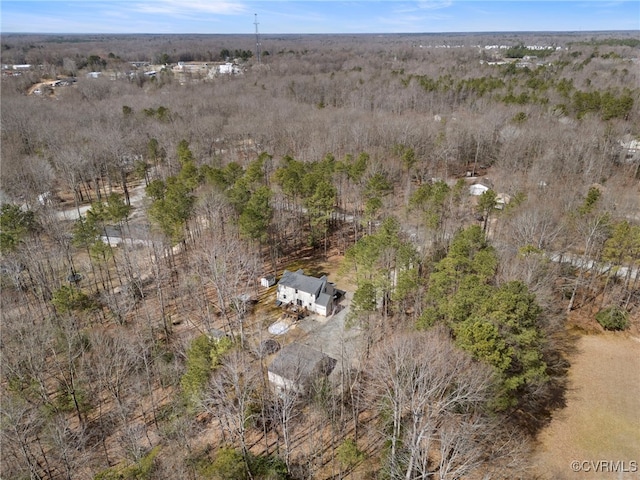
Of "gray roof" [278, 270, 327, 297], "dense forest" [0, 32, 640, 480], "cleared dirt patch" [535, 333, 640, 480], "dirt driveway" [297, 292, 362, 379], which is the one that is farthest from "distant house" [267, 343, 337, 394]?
"cleared dirt patch" [535, 333, 640, 480]

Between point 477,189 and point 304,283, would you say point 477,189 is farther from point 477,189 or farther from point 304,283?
point 304,283

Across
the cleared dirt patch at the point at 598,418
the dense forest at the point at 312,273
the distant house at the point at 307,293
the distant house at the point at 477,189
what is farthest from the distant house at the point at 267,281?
the distant house at the point at 477,189

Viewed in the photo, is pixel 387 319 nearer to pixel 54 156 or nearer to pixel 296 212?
pixel 296 212

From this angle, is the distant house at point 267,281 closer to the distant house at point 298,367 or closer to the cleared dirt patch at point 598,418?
the distant house at point 298,367

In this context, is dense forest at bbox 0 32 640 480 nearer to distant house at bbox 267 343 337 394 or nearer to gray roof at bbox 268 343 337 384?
distant house at bbox 267 343 337 394

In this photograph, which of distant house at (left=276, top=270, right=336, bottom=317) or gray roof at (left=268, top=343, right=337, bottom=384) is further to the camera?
distant house at (left=276, top=270, right=336, bottom=317)

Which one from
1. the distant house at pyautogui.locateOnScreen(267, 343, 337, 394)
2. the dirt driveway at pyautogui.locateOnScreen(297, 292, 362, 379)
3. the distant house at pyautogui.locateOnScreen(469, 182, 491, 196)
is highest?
the distant house at pyautogui.locateOnScreen(469, 182, 491, 196)
